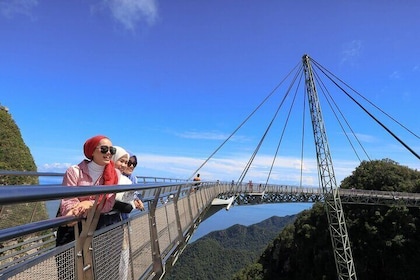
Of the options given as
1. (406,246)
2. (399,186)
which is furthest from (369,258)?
(399,186)

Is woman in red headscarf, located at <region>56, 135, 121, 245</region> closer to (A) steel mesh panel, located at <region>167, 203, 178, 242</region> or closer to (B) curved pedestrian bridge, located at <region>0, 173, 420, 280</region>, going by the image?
(B) curved pedestrian bridge, located at <region>0, 173, 420, 280</region>

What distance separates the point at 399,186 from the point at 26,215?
57.1m

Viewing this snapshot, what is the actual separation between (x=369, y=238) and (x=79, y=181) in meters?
48.1

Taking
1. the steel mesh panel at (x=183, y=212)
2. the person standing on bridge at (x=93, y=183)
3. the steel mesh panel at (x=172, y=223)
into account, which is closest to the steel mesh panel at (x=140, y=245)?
the person standing on bridge at (x=93, y=183)

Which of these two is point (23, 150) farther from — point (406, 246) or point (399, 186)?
point (399, 186)

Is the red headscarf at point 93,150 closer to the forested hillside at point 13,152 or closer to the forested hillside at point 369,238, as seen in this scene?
the forested hillside at point 13,152

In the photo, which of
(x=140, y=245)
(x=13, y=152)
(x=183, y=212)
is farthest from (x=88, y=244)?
(x=13, y=152)

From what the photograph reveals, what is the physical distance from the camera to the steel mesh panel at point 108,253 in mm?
2562

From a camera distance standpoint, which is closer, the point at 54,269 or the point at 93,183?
the point at 54,269

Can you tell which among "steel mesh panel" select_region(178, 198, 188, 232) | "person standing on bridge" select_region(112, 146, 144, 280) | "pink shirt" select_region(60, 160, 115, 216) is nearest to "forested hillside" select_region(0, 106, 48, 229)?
"steel mesh panel" select_region(178, 198, 188, 232)

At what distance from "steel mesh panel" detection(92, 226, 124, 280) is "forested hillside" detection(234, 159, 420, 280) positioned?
45.6 meters

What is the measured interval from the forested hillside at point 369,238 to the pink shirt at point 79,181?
1815 inches

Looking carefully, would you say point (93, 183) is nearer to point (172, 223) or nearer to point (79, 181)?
point (79, 181)

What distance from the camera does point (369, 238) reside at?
4409 centimetres
